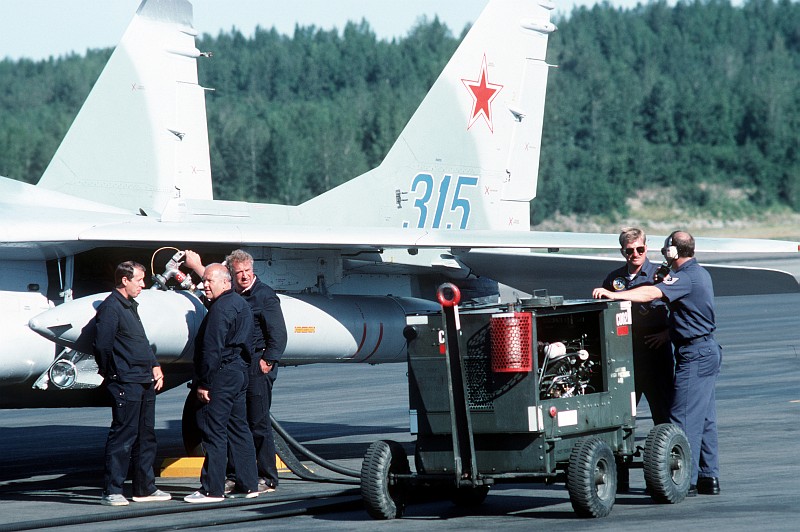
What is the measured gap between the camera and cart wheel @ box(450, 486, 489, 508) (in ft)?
25.2

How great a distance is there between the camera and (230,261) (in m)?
8.59

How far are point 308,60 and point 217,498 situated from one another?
341ft

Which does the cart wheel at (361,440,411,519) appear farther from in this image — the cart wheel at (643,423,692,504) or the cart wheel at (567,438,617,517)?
the cart wheel at (643,423,692,504)

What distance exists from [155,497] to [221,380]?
1.16 metres

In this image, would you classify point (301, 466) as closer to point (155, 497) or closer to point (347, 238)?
point (155, 497)

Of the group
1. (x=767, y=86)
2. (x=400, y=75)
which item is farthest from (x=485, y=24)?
(x=400, y=75)

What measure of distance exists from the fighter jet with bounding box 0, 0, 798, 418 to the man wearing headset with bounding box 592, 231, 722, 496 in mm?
1858

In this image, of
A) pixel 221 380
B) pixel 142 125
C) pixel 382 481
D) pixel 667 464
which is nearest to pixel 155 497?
pixel 221 380

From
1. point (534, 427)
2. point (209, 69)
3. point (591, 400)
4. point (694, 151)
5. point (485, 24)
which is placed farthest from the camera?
point (209, 69)

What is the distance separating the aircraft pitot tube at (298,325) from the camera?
332 inches

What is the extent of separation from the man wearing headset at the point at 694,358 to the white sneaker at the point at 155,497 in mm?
3769

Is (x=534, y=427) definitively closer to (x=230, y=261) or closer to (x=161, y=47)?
(x=230, y=261)

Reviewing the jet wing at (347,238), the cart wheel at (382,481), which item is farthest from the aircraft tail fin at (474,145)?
the cart wheel at (382,481)

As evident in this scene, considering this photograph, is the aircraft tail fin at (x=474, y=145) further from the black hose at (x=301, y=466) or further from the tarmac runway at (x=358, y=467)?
the black hose at (x=301, y=466)
